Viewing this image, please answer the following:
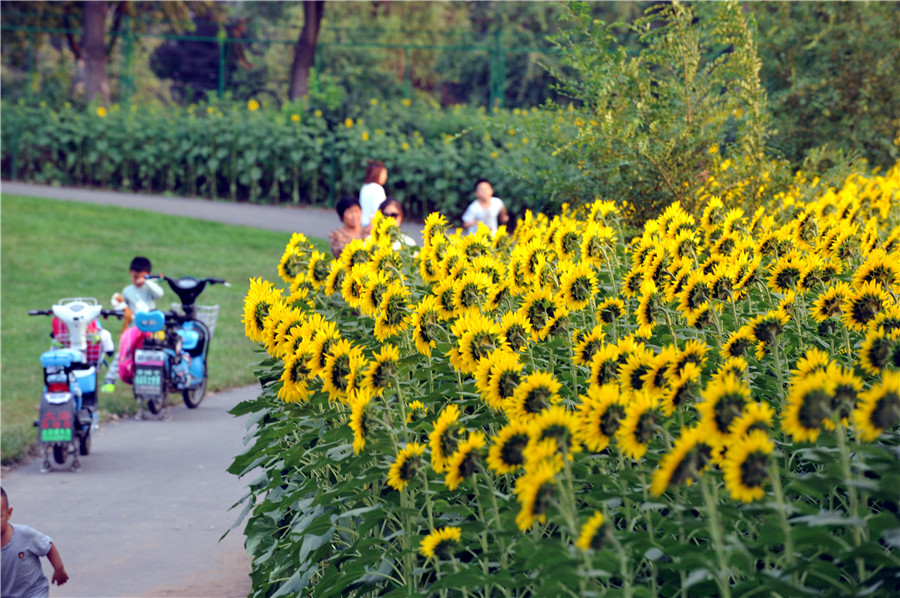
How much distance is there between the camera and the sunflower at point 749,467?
1790mm

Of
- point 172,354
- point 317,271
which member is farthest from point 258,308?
point 172,354

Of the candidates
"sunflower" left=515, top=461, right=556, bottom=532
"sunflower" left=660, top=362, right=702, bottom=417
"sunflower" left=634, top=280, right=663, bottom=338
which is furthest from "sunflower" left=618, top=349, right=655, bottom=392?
"sunflower" left=634, top=280, right=663, bottom=338

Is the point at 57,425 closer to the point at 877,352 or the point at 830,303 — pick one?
the point at 830,303

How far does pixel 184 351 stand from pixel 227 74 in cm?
2840

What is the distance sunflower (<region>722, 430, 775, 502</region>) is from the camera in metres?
1.79

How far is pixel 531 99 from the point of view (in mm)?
35031

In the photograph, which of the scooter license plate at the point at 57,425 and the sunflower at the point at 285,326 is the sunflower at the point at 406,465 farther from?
the scooter license plate at the point at 57,425

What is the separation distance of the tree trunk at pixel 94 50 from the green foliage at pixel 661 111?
21.0 m

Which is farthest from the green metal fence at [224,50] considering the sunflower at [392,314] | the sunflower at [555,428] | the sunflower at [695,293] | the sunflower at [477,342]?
the sunflower at [555,428]

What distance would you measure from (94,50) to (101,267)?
11.8 m

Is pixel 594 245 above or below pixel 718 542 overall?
above

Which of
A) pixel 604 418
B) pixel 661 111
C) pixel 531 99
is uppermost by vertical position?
pixel 531 99

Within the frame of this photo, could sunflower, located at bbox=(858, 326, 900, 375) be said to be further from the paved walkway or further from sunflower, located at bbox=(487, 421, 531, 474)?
Result: the paved walkway

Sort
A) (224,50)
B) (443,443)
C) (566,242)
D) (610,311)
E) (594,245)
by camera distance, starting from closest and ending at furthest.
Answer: (443,443) < (610,311) < (594,245) < (566,242) < (224,50)
